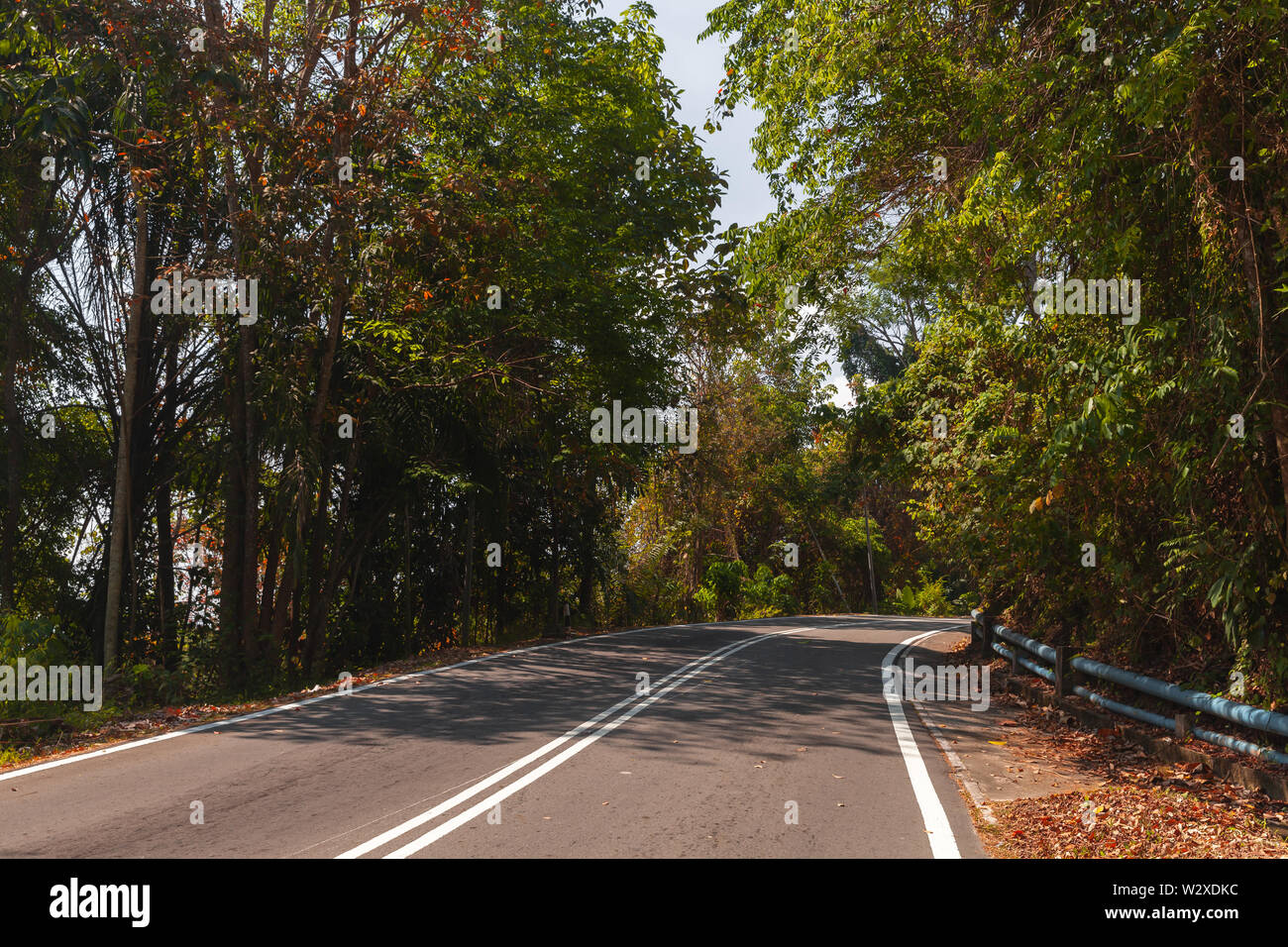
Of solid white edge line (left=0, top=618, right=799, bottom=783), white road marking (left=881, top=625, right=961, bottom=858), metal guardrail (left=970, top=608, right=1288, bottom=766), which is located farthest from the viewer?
solid white edge line (left=0, top=618, right=799, bottom=783)

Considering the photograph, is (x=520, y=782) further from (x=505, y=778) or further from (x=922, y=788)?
(x=922, y=788)

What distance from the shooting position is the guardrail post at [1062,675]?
11836mm

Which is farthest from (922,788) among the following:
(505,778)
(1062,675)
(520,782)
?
(1062,675)

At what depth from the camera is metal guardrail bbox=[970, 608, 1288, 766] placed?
742 cm

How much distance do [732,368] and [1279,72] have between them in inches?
1223

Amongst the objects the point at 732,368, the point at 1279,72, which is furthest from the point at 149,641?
the point at 732,368

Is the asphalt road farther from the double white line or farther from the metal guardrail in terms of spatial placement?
the metal guardrail

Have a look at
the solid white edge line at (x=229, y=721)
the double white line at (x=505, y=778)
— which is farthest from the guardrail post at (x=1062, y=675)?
the solid white edge line at (x=229, y=721)

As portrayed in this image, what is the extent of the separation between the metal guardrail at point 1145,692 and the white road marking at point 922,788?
202 cm

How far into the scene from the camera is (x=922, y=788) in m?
7.95

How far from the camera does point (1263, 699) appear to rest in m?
8.17

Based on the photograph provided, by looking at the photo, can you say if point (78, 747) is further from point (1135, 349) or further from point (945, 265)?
point (945, 265)

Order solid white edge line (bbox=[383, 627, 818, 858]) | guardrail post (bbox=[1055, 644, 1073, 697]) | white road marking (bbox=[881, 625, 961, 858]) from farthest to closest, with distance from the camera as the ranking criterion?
guardrail post (bbox=[1055, 644, 1073, 697])
white road marking (bbox=[881, 625, 961, 858])
solid white edge line (bbox=[383, 627, 818, 858])

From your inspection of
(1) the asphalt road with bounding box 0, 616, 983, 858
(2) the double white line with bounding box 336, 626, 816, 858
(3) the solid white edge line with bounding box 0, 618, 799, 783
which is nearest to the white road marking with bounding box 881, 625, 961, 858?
(1) the asphalt road with bounding box 0, 616, 983, 858
